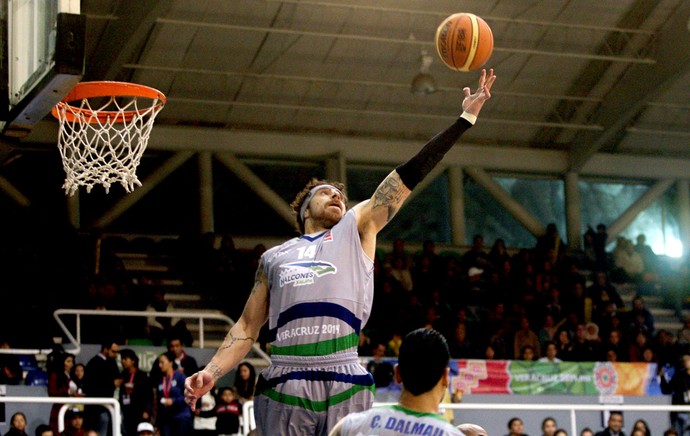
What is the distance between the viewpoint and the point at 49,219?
18.2 m

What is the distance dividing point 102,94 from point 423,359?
171 inches

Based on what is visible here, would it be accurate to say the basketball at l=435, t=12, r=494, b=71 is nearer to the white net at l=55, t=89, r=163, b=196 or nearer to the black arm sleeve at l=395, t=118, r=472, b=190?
the white net at l=55, t=89, r=163, b=196

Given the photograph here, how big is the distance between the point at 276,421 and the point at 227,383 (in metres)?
10.1

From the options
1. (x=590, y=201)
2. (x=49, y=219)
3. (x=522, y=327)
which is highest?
Answer: (x=590, y=201)

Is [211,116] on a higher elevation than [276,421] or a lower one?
higher

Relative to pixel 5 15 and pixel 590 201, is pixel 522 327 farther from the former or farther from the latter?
pixel 5 15

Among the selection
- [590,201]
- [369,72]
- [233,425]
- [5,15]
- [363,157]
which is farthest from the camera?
[590,201]

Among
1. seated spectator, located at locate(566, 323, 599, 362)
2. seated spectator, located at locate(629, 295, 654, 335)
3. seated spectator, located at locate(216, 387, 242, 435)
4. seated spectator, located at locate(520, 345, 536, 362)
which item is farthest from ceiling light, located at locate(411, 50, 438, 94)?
seated spectator, located at locate(216, 387, 242, 435)

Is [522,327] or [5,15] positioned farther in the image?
[522,327]

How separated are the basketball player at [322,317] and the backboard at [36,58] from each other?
187 cm

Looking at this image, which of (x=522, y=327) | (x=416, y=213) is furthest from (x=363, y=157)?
(x=522, y=327)

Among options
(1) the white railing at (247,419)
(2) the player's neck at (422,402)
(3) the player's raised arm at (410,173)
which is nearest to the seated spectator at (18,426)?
(1) the white railing at (247,419)

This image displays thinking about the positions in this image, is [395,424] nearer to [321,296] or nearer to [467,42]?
[321,296]

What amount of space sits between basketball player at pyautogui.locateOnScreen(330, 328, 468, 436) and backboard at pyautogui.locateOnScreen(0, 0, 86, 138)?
11.3 ft
